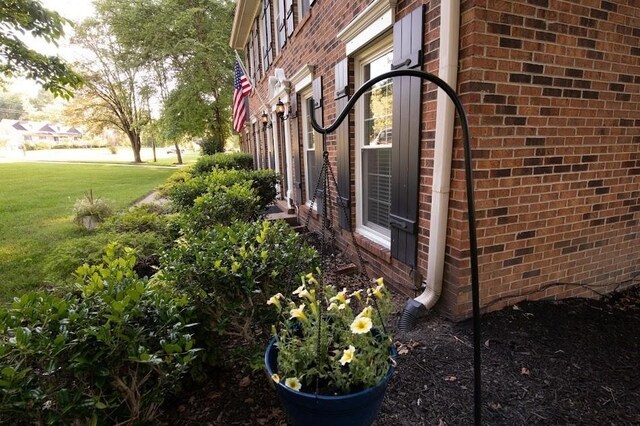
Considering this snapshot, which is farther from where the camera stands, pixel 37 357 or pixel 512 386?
pixel 512 386

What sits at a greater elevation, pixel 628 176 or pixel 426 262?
pixel 628 176

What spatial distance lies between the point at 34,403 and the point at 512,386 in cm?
241

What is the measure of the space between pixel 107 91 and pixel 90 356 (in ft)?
110

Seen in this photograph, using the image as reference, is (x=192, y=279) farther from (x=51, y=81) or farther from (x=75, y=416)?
(x=51, y=81)

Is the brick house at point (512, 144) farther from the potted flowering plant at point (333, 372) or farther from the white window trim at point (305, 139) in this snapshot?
the white window trim at point (305, 139)

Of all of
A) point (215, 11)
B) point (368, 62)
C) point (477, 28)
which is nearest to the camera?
point (477, 28)

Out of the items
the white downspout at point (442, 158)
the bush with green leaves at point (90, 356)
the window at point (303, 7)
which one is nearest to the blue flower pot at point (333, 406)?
the bush with green leaves at point (90, 356)

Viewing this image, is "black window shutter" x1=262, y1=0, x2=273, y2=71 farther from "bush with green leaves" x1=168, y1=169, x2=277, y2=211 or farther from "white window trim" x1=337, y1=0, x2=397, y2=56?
"white window trim" x1=337, y1=0, x2=397, y2=56

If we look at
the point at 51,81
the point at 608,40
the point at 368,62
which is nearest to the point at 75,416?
the point at 368,62

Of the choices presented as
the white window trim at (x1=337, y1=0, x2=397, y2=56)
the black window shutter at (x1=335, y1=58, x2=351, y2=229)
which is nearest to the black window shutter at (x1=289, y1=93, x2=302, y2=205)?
the black window shutter at (x1=335, y1=58, x2=351, y2=229)

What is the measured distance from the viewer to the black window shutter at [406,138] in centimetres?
266

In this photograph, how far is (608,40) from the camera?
2615 mm

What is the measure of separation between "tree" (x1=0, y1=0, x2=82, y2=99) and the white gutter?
16.2ft

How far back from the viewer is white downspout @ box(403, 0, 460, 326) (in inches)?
89.0
